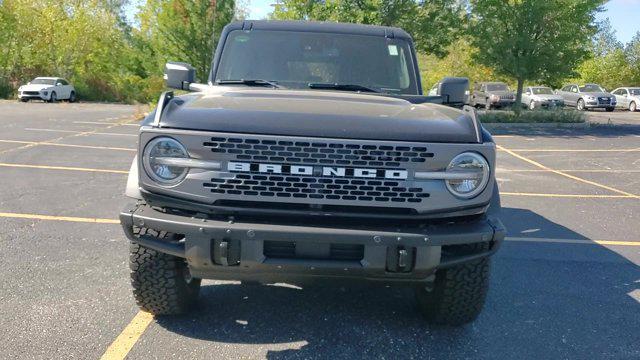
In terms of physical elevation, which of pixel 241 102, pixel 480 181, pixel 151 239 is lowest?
pixel 151 239

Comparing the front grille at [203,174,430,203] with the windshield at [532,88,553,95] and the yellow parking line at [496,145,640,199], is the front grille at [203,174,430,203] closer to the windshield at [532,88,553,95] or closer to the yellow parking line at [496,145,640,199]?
the yellow parking line at [496,145,640,199]

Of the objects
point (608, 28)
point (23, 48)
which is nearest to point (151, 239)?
point (23, 48)

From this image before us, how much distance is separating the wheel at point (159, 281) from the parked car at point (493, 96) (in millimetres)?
29109

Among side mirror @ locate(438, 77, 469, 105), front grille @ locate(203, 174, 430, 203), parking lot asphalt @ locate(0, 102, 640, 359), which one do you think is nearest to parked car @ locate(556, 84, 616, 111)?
parking lot asphalt @ locate(0, 102, 640, 359)

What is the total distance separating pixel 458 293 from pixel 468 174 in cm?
84

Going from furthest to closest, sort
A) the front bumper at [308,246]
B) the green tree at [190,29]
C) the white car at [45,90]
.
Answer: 1. the white car at [45,90]
2. the green tree at [190,29]
3. the front bumper at [308,246]

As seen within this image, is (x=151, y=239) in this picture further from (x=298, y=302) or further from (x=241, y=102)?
(x=298, y=302)

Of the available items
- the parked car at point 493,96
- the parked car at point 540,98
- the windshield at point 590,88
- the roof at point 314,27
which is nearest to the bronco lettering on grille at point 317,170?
the roof at point 314,27

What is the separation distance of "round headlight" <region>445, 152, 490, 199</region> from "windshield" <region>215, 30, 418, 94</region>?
62.8 inches

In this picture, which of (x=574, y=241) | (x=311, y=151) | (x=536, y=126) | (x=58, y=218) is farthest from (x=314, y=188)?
(x=536, y=126)

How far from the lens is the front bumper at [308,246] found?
2.87 m

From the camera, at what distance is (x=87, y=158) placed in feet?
34.8

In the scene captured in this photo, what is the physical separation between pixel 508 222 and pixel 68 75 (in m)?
39.3

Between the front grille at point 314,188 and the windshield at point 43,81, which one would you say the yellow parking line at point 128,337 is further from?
the windshield at point 43,81
